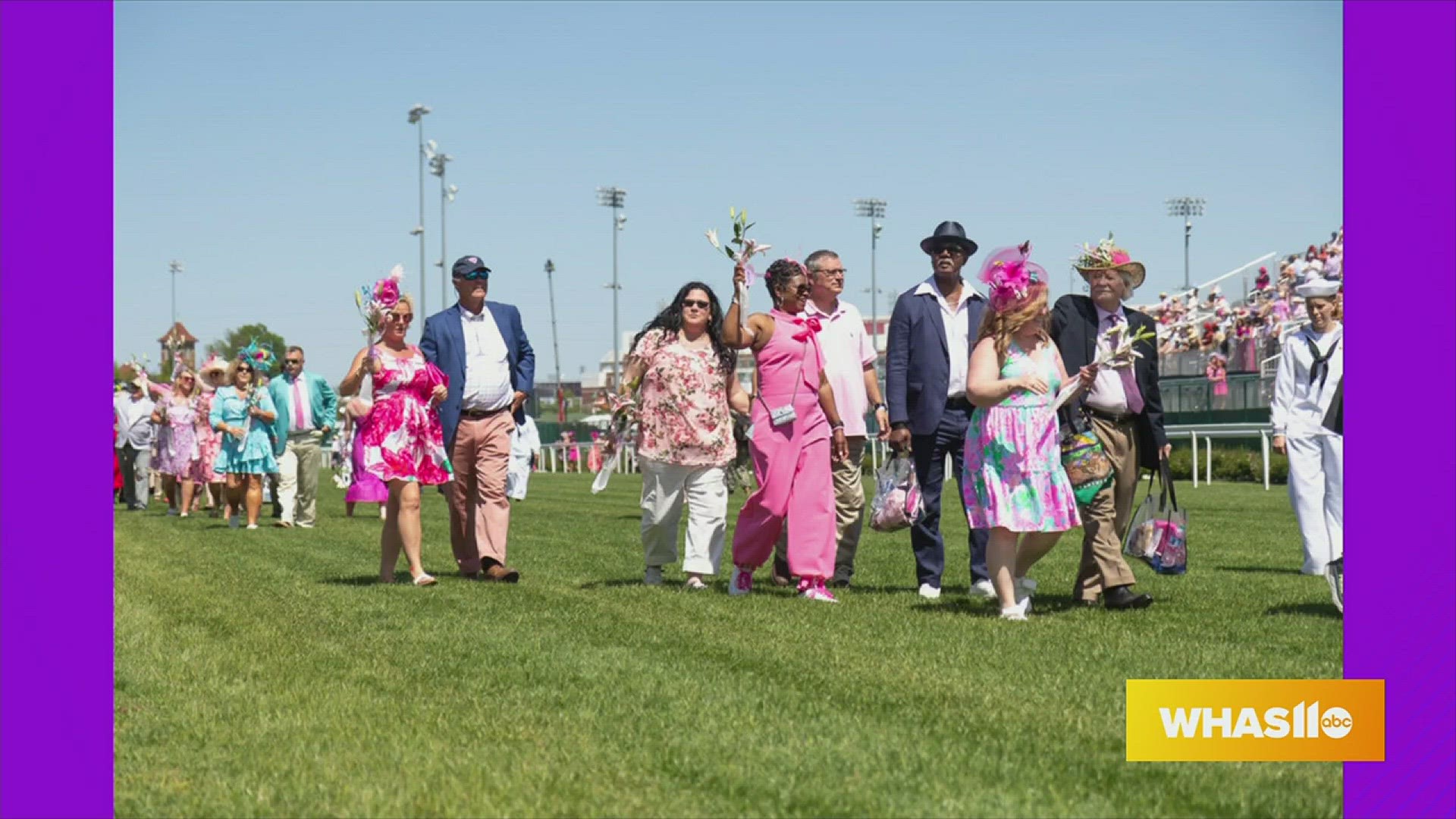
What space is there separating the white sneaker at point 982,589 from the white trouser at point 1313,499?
2.22m

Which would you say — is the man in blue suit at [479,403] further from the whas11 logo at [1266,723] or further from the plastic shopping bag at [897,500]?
the whas11 logo at [1266,723]

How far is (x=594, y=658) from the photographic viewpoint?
24.5 feet

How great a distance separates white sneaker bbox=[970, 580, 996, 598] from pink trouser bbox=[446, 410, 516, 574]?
2.79 m

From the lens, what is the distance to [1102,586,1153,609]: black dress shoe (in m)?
9.46

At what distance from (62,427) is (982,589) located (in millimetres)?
6810

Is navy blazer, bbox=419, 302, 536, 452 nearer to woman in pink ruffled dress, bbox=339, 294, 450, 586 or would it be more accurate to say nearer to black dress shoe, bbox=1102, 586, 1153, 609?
woman in pink ruffled dress, bbox=339, 294, 450, 586

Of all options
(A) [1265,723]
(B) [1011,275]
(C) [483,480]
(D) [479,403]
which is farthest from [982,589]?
(A) [1265,723]

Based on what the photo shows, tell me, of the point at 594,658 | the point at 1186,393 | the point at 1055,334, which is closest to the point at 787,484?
the point at 1055,334

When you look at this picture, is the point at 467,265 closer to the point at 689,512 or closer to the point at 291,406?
the point at 689,512

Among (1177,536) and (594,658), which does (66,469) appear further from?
(1177,536)

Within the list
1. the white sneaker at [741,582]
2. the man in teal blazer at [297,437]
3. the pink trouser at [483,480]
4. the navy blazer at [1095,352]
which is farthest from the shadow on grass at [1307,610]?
the man in teal blazer at [297,437]

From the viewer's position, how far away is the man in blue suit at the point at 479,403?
37.3ft

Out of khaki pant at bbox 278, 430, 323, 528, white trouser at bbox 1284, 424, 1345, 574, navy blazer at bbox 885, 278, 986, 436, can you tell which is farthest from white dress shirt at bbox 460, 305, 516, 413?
khaki pant at bbox 278, 430, 323, 528

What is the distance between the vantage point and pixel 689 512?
1096cm
